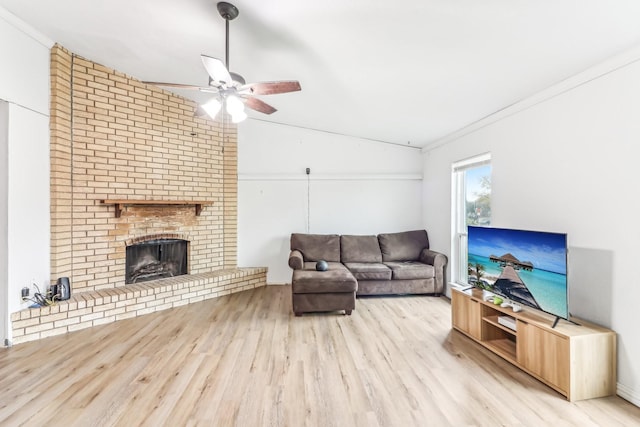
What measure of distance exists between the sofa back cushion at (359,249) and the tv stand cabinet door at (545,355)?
8.60ft

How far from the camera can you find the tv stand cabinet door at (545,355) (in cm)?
203

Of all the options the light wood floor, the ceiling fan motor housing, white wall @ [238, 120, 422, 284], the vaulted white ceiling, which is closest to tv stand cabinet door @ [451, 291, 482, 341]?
the light wood floor

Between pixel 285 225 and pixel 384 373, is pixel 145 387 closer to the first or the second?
pixel 384 373

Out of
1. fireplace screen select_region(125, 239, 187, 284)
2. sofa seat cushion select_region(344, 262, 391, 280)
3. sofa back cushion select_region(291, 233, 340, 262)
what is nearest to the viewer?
fireplace screen select_region(125, 239, 187, 284)

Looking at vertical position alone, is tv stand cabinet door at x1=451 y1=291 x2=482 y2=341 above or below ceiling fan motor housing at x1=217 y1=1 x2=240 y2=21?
below

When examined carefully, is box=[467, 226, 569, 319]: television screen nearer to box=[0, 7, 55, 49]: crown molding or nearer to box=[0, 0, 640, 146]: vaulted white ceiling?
box=[0, 0, 640, 146]: vaulted white ceiling

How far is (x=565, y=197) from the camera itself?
8.14 ft

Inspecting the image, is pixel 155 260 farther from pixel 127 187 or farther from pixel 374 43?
pixel 374 43

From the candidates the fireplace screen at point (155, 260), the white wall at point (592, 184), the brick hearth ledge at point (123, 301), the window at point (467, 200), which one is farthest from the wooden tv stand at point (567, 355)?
the fireplace screen at point (155, 260)

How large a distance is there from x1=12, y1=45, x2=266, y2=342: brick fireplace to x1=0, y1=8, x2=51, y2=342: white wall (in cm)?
9

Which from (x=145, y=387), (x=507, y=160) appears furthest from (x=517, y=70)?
(x=145, y=387)

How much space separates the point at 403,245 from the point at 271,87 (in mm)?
3494

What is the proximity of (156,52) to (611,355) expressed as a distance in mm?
4672

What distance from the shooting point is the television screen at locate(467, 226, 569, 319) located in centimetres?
218
